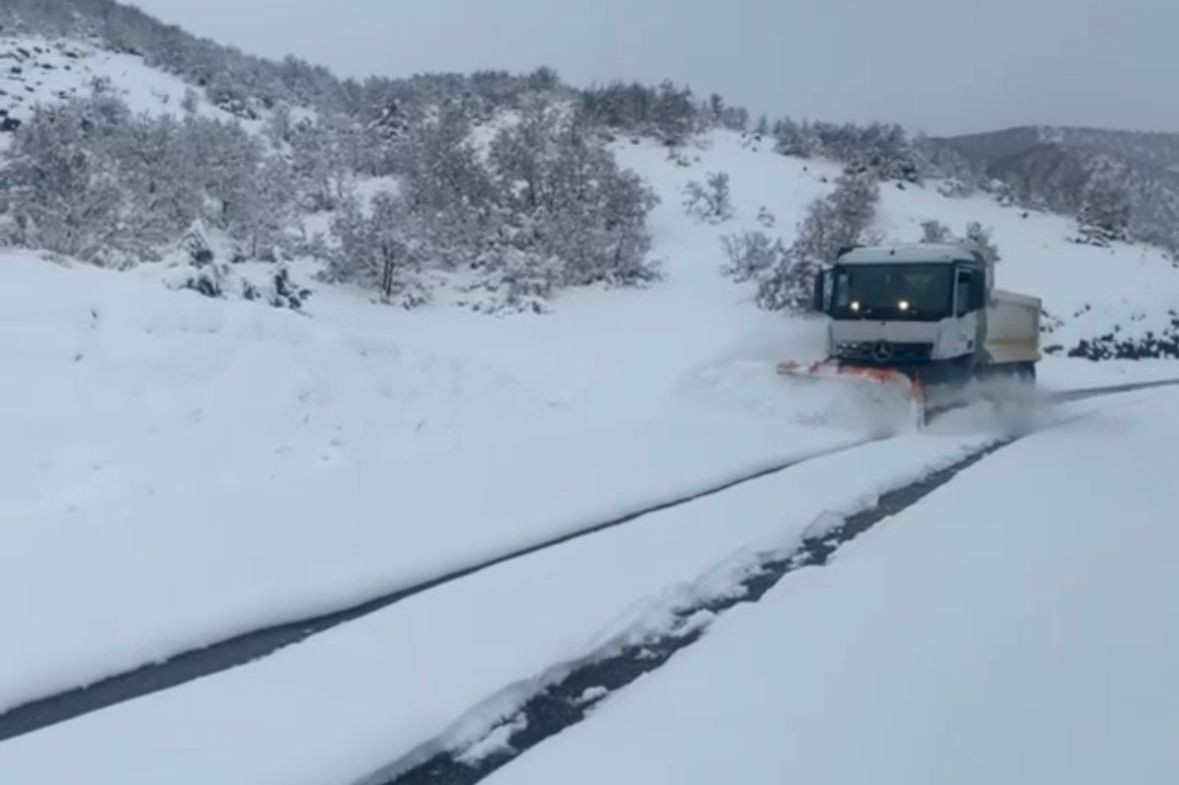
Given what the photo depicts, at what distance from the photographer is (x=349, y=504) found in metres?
9.45

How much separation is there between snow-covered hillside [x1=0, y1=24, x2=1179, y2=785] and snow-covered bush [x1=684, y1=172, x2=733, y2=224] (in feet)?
51.3

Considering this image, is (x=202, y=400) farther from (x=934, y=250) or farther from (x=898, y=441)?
(x=934, y=250)

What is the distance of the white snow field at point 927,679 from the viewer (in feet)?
15.7

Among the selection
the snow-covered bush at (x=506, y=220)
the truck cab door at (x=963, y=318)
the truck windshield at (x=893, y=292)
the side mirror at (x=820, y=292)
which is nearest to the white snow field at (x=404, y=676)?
the truck windshield at (x=893, y=292)

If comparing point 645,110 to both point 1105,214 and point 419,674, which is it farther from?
point 419,674

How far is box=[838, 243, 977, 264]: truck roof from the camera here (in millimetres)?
16933

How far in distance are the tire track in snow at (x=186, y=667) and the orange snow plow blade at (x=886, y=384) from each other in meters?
9.16

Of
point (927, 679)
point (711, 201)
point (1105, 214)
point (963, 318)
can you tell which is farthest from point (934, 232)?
point (927, 679)

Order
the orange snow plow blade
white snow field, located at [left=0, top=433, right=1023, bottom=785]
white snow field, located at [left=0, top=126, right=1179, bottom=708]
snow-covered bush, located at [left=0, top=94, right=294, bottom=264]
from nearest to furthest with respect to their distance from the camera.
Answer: white snow field, located at [left=0, top=433, right=1023, bottom=785] → white snow field, located at [left=0, top=126, right=1179, bottom=708] → the orange snow plow blade → snow-covered bush, located at [left=0, top=94, right=294, bottom=264]

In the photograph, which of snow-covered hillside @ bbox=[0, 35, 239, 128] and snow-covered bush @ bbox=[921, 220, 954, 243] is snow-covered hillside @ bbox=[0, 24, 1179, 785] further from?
snow-covered hillside @ bbox=[0, 35, 239, 128]

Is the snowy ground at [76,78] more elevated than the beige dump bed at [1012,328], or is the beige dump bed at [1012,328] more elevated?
the snowy ground at [76,78]

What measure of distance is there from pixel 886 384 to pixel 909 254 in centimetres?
242

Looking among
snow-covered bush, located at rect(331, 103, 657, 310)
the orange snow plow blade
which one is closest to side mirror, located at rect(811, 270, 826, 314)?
the orange snow plow blade

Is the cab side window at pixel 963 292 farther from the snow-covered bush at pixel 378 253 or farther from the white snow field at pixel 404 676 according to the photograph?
the snow-covered bush at pixel 378 253
